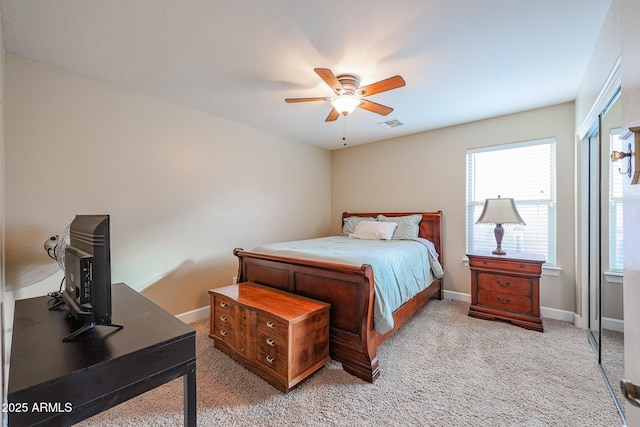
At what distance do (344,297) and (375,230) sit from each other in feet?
5.91

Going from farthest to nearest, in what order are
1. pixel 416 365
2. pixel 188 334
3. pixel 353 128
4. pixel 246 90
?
pixel 353 128, pixel 246 90, pixel 416 365, pixel 188 334

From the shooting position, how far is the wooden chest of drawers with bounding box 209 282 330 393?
184cm

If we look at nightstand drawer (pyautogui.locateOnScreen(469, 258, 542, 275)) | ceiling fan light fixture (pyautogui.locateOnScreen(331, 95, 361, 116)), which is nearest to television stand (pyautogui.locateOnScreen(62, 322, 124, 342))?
ceiling fan light fixture (pyautogui.locateOnScreen(331, 95, 361, 116))

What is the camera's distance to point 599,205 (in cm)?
227

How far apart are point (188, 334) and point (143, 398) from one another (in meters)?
1.12

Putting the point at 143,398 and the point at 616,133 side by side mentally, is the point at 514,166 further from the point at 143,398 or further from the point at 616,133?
the point at 143,398

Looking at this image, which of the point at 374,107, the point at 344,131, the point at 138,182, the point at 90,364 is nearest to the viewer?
the point at 90,364

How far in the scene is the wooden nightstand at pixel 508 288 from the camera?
9.20 feet

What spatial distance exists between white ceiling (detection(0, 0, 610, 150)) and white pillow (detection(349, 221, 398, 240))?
162cm

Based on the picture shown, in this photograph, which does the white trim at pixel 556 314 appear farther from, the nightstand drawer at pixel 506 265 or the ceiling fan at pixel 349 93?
the ceiling fan at pixel 349 93

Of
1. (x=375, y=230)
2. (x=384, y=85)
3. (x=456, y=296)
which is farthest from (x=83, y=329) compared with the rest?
(x=456, y=296)

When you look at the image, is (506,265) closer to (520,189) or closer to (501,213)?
(501,213)

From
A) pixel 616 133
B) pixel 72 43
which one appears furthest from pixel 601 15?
pixel 72 43

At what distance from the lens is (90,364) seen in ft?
3.11
